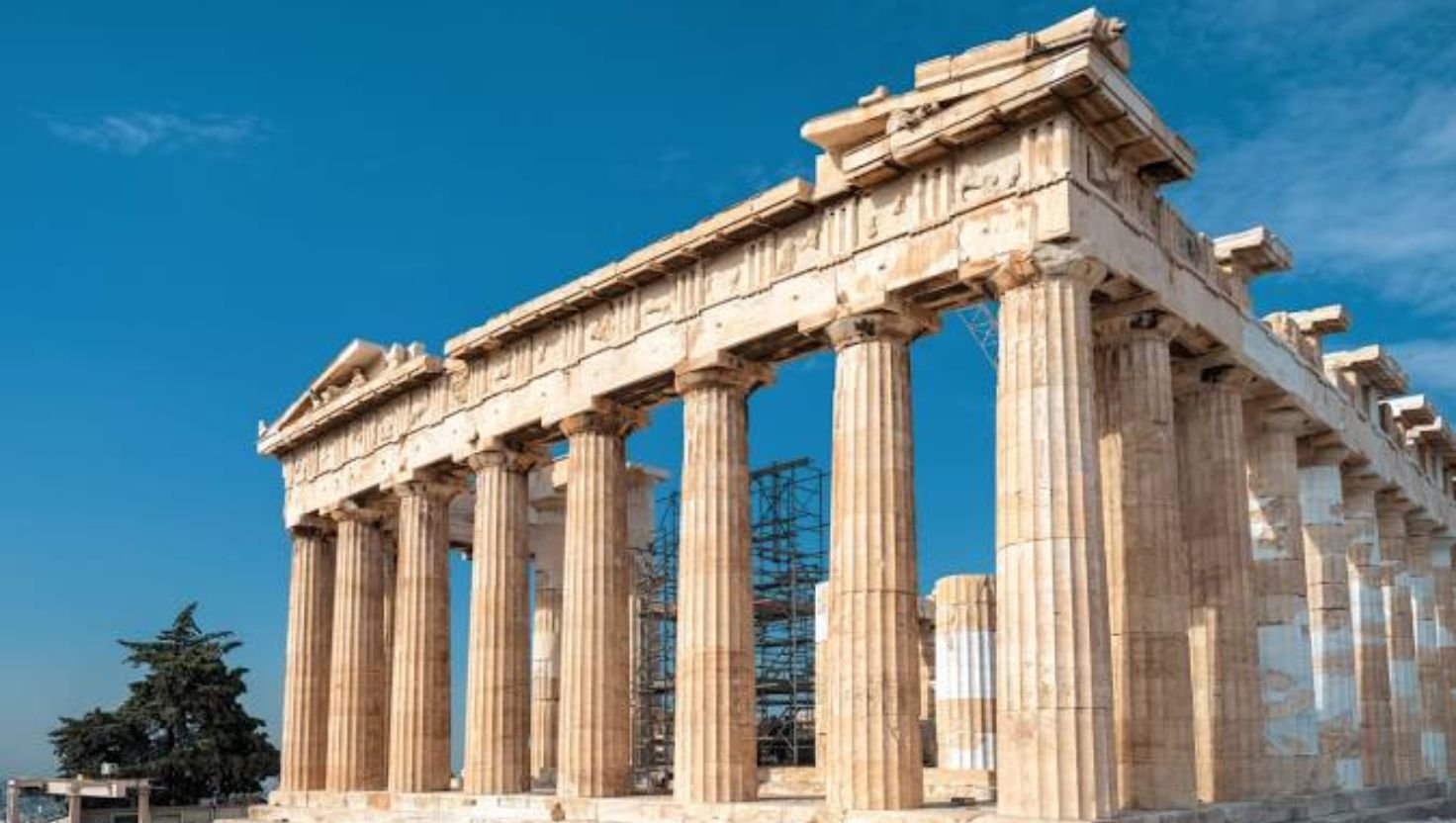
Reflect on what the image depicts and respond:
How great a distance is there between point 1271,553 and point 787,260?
1132cm

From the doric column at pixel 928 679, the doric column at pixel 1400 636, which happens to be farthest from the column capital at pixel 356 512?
the doric column at pixel 1400 636

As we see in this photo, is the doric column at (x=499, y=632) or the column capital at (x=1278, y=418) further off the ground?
the column capital at (x=1278, y=418)

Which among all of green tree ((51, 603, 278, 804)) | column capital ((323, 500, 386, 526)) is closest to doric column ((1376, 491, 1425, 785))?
column capital ((323, 500, 386, 526))

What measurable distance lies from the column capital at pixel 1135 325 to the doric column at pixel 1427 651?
18.2 m

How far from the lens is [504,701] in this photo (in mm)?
32469

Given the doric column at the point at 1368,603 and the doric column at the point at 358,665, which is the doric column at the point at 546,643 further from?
the doric column at the point at 1368,603

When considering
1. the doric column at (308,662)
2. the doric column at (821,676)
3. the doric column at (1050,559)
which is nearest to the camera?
the doric column at (1050,559)

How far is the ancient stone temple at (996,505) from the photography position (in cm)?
2184

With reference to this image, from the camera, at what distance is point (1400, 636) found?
3750 cm

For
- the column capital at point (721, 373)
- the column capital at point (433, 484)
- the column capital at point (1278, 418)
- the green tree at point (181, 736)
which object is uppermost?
the column capital at point (721, 373)

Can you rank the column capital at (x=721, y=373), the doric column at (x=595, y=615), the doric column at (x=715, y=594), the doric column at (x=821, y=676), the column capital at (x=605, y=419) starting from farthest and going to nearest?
the doric column at (x=821, y=676) → the column capital at (x=605, y=419) → the doric column at (x=595, y=615) → the column capital at (x=721, y=373) → the doric column at (x=715, y=594)

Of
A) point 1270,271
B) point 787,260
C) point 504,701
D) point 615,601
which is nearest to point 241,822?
point 504,701

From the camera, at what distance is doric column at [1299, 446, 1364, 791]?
1232 inches

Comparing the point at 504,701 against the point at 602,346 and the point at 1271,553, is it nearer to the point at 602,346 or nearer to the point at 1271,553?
the point at 602,346
